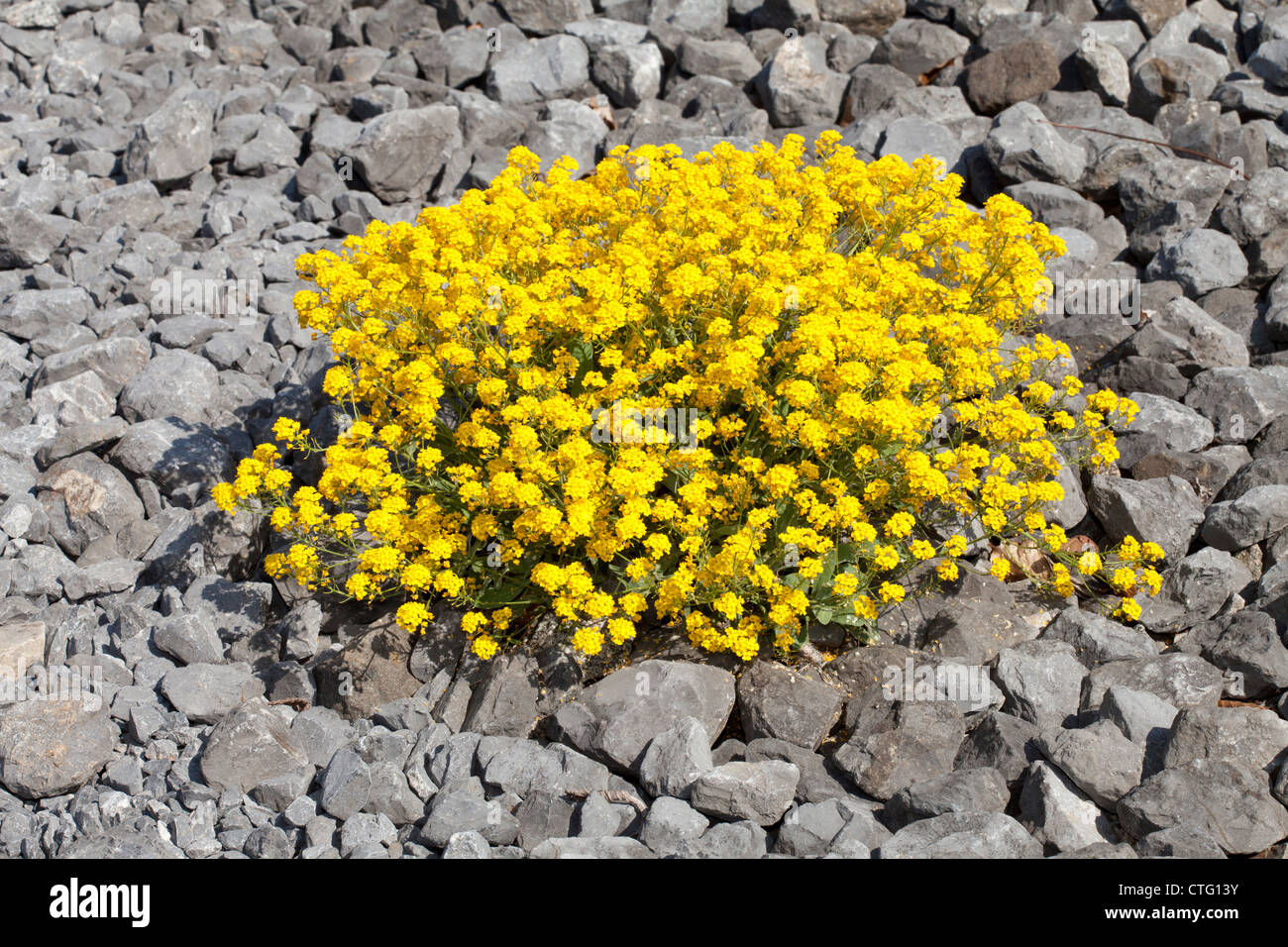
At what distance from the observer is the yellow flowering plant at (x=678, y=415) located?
575 cm

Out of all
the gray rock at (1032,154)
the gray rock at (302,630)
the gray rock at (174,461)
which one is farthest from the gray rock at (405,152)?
the gray rock at (302,630)

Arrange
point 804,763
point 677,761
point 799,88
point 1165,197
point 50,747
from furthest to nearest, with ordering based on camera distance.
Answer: point 799,88
point 1165,197
point 50,747
point 804,763
point 677,761

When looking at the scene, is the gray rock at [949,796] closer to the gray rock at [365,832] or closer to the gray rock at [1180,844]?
the gray rock at [1180,844]

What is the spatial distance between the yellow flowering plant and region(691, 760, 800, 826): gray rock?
0.69 meters

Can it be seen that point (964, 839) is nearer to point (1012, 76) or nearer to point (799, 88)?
point (799, 88)

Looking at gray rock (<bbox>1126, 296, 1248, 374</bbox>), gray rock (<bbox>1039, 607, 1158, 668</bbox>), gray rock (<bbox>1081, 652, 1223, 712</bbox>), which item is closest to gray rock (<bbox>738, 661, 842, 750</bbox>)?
gray rock (<bbox>1081, 652, 1223, 712</bbox>)

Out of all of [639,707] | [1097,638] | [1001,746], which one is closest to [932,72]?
[1097,638]

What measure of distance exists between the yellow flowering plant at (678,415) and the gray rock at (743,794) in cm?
69

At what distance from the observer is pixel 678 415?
620 cm

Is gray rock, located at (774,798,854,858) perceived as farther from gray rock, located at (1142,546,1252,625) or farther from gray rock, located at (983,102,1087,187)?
gray rock, located at (983,102,1087,187)

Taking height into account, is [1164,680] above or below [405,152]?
below

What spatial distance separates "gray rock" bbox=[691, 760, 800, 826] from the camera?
5074 millimetres

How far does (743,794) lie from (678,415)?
2129 millimetres

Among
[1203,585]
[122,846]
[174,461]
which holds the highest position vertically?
[174,461]
